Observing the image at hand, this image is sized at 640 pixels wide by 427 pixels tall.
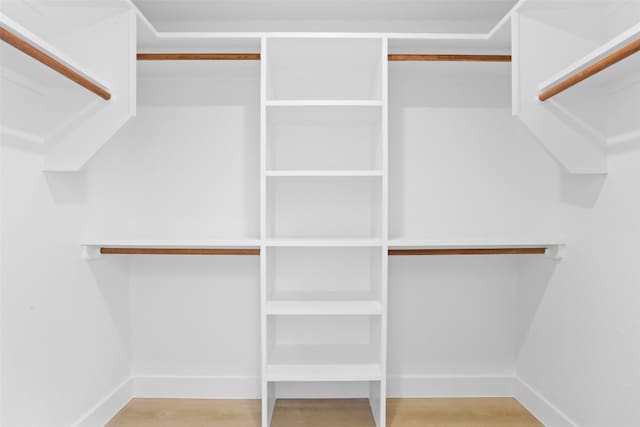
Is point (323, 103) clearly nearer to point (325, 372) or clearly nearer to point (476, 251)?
point (476, 251)

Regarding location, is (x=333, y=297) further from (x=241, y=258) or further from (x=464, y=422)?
(x=464, y=422)

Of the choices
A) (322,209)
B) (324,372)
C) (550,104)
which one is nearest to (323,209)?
(322,209)

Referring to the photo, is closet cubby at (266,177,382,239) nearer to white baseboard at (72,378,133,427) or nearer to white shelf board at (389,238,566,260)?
white shelf board at (389,238,566,260)

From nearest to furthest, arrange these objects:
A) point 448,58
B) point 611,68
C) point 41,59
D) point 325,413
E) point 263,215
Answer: point 41,59
point 611,68
point 263,215
point 448,58
point 325,413

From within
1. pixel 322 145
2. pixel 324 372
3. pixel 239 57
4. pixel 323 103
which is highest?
pixel 239 57

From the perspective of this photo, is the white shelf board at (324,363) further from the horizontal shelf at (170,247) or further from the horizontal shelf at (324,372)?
the horizontal shelf at (170,247)

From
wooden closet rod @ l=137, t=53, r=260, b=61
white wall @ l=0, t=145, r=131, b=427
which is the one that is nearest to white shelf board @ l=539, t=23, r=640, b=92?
wooden closet rod @ l=137, t=53, r=260, b=61

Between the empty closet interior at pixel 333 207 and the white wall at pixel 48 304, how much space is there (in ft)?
0.04

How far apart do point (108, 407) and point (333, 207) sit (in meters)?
1.58

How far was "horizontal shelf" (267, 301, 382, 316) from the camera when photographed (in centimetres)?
210

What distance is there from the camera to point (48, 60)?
4.59 feet

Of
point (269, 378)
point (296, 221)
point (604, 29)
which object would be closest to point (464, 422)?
point (269, 378)

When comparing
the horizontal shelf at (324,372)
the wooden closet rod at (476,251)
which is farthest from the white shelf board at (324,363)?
the wooden closet rod at (476,251)

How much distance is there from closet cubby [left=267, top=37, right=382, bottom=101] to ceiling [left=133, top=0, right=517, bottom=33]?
0.86ft
